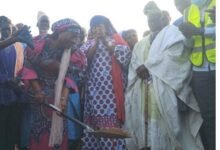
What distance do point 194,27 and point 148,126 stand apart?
1251mm

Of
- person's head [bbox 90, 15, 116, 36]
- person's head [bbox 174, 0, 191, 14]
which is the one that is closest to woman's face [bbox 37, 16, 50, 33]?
person's head [bbox 90, 15, 116, 36]

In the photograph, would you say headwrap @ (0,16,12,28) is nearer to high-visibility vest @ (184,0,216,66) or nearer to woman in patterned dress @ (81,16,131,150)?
woman in patterned dress @ (81,16,131,150)

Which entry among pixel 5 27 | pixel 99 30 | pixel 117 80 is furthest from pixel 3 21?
pixel 117 80

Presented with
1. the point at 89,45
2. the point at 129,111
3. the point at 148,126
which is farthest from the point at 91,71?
the point at 148,126

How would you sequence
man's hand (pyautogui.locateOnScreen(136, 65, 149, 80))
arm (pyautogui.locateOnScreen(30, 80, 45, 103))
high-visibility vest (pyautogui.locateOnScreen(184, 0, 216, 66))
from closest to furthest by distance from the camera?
high-visibility vest (pyautogui.locateOnScreen(184, 0, 216, 66)) < arm (pyautogui.locateOnScreen(30, 80, 45, 103)) < man's hand (pyautogui.locateOnScreen(136, 65, 149, 80))

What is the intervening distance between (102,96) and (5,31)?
1.33m

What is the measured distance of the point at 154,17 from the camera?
4.62 m

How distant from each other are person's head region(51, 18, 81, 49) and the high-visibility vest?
3.89 feet

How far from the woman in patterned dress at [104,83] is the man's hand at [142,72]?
31 cm

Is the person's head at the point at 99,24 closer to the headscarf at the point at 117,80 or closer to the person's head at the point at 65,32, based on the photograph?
the headscarf at the point at 117,80

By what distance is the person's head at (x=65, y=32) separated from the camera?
13.7ft

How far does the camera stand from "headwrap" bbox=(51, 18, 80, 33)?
418 centimetres

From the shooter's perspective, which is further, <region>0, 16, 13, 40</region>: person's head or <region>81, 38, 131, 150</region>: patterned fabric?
<region>81, 38, 131, 150</region>: patterned fabric

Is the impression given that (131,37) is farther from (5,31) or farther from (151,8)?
(5,31)
